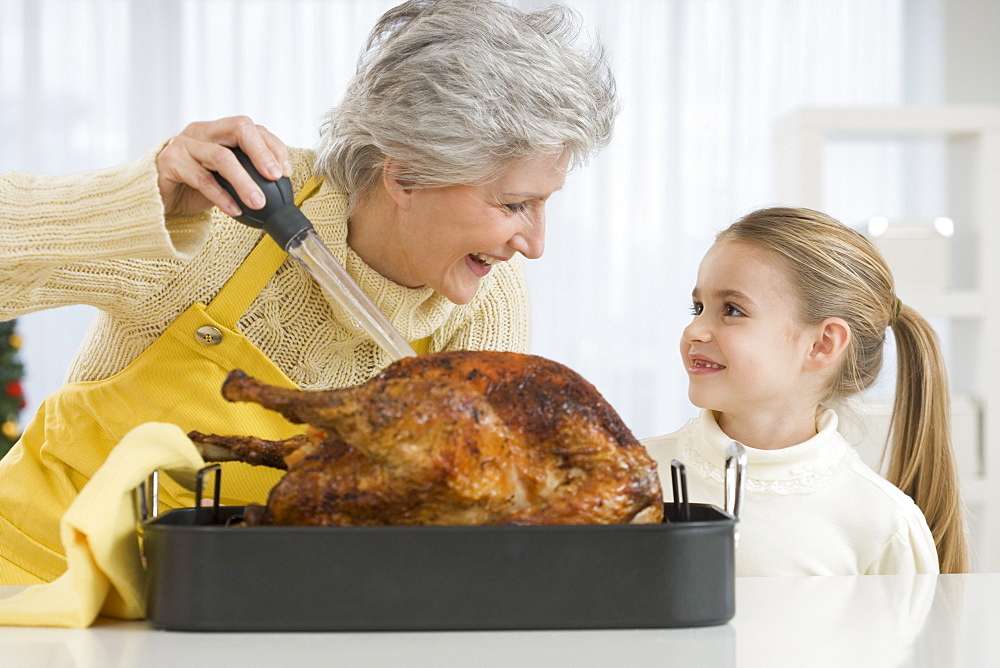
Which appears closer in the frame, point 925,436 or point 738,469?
point 738,469

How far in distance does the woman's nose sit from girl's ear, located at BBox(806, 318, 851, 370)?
0.42 meters

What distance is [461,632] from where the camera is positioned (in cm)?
54

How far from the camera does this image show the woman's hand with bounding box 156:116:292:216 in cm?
91

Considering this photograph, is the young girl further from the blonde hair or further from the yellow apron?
the yellow apron

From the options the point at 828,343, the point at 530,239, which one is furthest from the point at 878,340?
the point at 530,239

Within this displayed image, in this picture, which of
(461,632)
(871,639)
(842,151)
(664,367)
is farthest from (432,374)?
(842,151)

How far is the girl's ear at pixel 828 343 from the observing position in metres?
1.31

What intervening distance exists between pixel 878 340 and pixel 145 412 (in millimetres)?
985

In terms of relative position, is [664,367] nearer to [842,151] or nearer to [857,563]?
[842,151]

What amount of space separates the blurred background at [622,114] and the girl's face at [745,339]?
2.04 m

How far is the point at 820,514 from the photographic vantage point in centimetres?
121

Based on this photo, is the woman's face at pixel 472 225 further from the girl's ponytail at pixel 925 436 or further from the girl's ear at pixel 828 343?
the girl's ponytail at pixel 925 436

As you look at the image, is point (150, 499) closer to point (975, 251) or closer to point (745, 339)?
point (745, 339)

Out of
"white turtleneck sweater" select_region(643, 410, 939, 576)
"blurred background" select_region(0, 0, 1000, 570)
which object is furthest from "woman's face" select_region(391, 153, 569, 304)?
"blurred background" select_region(0, 0, 1000, 570)
